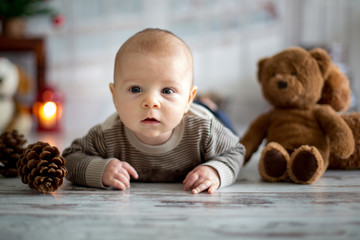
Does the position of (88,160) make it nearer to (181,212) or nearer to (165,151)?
(165,151)

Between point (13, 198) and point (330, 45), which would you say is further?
point (330, 45)

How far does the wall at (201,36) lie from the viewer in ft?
11.2

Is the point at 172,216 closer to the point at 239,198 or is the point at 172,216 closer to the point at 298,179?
the point at 239,198

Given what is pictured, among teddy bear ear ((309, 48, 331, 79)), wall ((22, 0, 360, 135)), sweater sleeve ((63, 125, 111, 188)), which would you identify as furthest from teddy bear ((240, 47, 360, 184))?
wall ((22, 0, 360, 135))

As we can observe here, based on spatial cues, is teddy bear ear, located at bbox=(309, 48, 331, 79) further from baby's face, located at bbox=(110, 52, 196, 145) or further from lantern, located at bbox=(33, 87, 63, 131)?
lantern, located at bbox=(33, 87, 63, 131)

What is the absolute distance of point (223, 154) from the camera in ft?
3.66

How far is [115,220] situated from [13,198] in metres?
0.29

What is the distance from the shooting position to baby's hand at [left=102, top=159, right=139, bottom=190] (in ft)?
3.26

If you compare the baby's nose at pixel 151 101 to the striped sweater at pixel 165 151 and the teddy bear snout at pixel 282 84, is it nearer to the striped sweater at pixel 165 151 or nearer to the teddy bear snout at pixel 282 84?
the striped sweater at pixel 165 151

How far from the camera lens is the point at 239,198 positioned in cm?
94

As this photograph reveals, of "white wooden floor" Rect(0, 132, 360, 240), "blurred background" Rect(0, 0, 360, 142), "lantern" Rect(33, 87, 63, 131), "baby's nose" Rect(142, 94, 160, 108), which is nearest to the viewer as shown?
"white wooden floor" Rect(0, 132, 360, 240)

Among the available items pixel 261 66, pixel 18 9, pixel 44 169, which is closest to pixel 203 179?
pixel 44 169

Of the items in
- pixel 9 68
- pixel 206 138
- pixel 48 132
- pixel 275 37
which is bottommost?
pixel 48 132

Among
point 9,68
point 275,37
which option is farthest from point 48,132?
point 275,37
